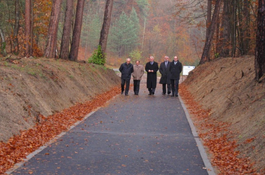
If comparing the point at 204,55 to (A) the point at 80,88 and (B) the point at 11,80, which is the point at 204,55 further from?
(B) the point at 11,80

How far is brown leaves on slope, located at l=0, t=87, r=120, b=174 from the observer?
7.29 metres

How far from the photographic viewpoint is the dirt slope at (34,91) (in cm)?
941

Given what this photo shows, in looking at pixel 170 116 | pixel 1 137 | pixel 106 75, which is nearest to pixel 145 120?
pixel 170 116

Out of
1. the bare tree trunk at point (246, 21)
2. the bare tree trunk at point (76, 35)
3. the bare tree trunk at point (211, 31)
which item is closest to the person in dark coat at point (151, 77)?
the bare tree trunk at point (76, 35)

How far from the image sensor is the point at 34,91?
40.1ft

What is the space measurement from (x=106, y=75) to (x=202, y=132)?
16.8m

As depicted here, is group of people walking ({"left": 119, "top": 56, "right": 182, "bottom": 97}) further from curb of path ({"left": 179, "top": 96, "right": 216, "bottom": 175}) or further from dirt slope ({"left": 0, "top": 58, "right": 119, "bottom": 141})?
curb of path ({"left": 179, "top": 96, "right": 216, "bottom": 175})

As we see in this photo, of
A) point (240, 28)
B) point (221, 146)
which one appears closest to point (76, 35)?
point (240, 28)

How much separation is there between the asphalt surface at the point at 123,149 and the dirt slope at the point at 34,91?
3.76 ft

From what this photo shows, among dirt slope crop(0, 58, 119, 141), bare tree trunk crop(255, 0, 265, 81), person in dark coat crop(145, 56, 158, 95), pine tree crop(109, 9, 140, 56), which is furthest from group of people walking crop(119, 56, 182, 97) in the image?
pine tree crop(109, 9, 140, 56)

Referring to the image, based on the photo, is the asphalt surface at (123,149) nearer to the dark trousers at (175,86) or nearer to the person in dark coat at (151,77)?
the dark trousers at (175,86)

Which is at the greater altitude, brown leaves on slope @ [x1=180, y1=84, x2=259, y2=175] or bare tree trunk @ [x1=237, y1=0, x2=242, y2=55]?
bare tree trunk @ [x1=237, y1=0, x2=242, y2=55]

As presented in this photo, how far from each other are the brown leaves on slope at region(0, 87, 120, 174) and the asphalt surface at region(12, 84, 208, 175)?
281 mm

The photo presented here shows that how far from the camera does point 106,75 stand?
27.2 metres
